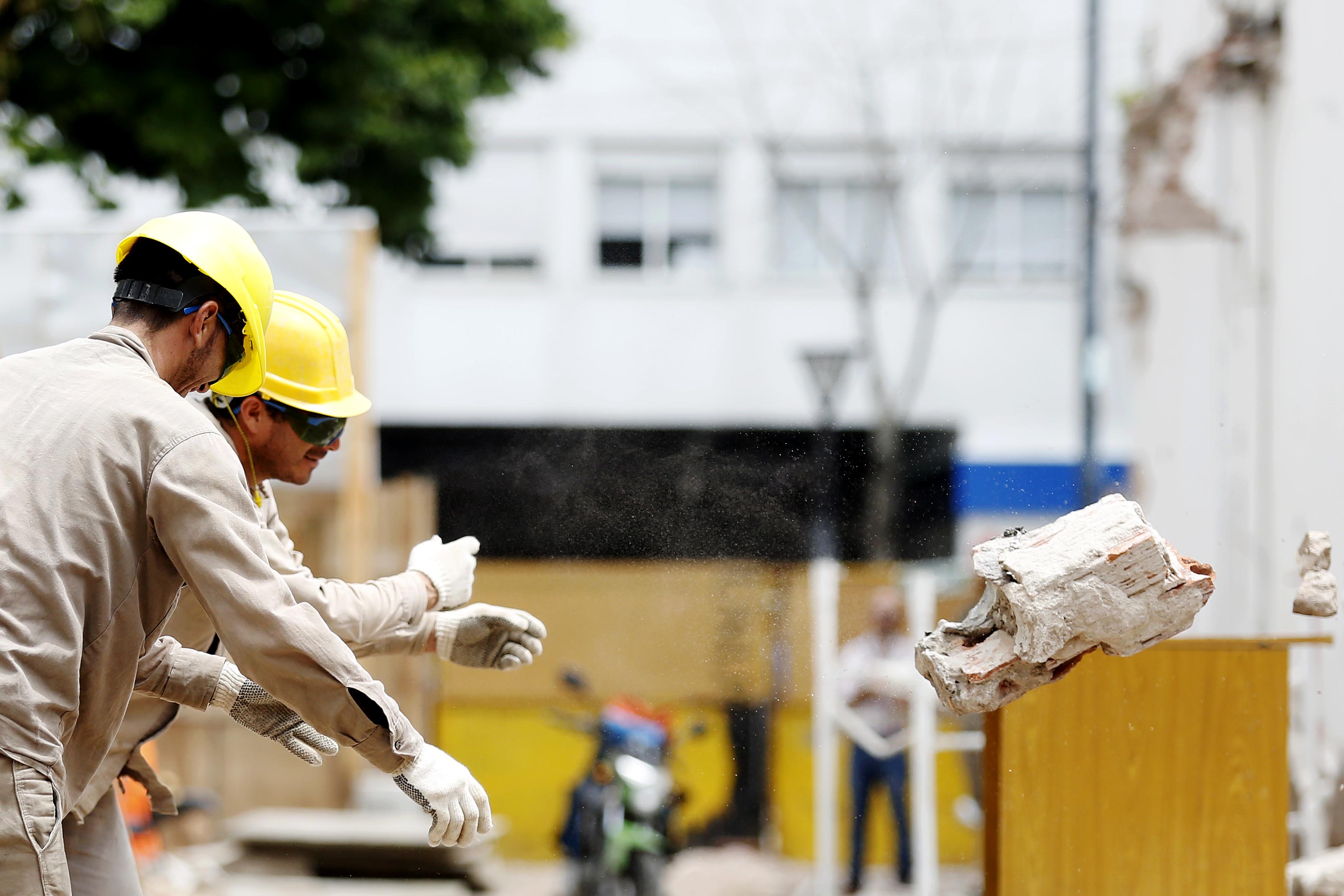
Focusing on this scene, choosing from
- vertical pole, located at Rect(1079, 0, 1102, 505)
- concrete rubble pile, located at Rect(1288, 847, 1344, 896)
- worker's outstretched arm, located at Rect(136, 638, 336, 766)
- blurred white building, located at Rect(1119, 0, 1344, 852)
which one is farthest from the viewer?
vertical pole, located at Rect(1079, 0, 1102, 505)

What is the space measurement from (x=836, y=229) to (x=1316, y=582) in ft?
43.2

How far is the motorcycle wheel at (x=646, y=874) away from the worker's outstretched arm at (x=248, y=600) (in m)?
4.22

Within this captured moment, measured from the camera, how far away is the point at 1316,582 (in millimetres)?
2920

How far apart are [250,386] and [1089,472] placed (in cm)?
931

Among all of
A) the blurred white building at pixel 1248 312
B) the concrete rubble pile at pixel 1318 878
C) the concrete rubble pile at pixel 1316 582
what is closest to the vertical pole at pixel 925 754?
the blurred white building at pixel 1248 312

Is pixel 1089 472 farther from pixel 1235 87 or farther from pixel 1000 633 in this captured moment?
pixel 1000 633

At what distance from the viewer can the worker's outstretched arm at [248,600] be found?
1982mm

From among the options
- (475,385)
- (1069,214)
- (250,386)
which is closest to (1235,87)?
(250,386)

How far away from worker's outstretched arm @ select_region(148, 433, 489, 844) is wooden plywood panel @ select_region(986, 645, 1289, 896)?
57.4 inches

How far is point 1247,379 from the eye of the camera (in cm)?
711

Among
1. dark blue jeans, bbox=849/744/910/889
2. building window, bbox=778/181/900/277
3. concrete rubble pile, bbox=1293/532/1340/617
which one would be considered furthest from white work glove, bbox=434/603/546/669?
building window, bbox=778/181/900/277

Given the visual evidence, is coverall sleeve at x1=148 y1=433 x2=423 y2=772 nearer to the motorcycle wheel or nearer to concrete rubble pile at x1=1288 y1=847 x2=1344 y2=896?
concrete rubble pile at x1=1288 y1=847 x2=1344 y2=896

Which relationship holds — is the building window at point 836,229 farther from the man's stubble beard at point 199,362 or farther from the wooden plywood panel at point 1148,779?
the man's stubble beard at point 199,362

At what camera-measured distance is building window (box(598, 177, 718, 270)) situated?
16.2 metres
